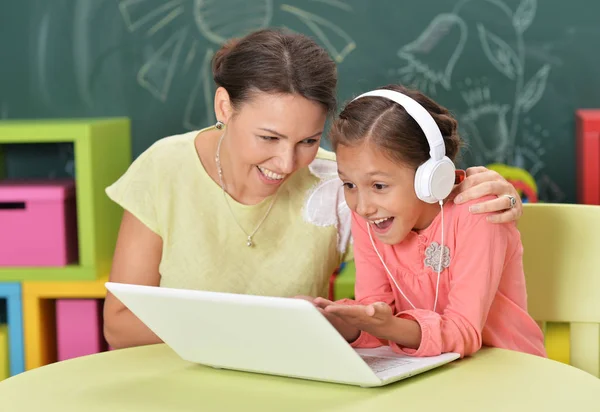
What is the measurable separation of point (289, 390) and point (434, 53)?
1.71 metres

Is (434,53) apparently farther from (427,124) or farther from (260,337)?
(260,337)

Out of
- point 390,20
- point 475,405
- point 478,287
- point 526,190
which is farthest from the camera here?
point 390,20

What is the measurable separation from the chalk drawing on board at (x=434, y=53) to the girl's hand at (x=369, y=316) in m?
1.53

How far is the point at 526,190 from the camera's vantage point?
2535mm

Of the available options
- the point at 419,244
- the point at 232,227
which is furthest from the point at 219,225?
the point at 419,244

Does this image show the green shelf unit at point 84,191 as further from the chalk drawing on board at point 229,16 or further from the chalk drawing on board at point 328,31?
the chalk drawing on board at point 328,31

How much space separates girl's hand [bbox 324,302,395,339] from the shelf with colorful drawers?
1245 mm

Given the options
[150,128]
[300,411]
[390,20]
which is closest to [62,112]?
[150,128]

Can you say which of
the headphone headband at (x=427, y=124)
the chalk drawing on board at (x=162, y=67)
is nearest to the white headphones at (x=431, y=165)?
the headphone headband at (x=427, y=124)

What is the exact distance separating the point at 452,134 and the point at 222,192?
522 mm

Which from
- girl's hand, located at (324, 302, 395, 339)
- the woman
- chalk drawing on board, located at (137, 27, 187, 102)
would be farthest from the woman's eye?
chalk drawing on board, located at (137, 27, 187, 102)

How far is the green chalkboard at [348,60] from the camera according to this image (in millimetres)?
2678

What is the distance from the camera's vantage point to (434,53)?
270 cm

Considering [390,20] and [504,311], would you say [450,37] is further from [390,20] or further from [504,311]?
[504,311]
